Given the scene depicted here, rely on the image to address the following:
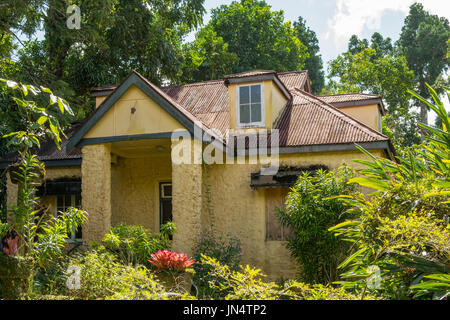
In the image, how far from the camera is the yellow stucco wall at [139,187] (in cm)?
1352

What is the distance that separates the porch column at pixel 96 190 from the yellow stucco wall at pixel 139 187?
2.22 meters

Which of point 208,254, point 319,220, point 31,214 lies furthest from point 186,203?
point 31,214

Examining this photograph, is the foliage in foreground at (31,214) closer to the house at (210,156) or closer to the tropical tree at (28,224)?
the tropical tree at (28,224)

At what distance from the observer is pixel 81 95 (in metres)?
21.5

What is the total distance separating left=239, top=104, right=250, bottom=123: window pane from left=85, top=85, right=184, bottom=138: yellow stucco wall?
2887mm

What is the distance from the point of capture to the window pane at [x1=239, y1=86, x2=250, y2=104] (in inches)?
507

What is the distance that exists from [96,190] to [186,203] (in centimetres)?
243

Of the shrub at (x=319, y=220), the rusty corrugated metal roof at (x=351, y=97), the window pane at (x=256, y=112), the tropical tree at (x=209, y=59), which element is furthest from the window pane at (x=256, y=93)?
the tropical tree at (x=209, y=59)

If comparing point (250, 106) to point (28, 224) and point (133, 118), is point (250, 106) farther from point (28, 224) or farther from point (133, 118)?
point (28, 224)

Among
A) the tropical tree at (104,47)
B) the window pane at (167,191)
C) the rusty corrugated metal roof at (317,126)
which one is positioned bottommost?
the window pane at (167,191)

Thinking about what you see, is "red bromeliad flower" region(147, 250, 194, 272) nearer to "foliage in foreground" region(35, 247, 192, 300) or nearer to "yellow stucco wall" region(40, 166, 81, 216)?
"foliage in foreground" region(35, 247, 192, 300)

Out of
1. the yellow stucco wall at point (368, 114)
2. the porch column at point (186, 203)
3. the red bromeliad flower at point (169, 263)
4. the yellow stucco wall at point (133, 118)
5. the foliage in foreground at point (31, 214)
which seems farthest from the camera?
the yellow stucco wall at point (368, 114)
